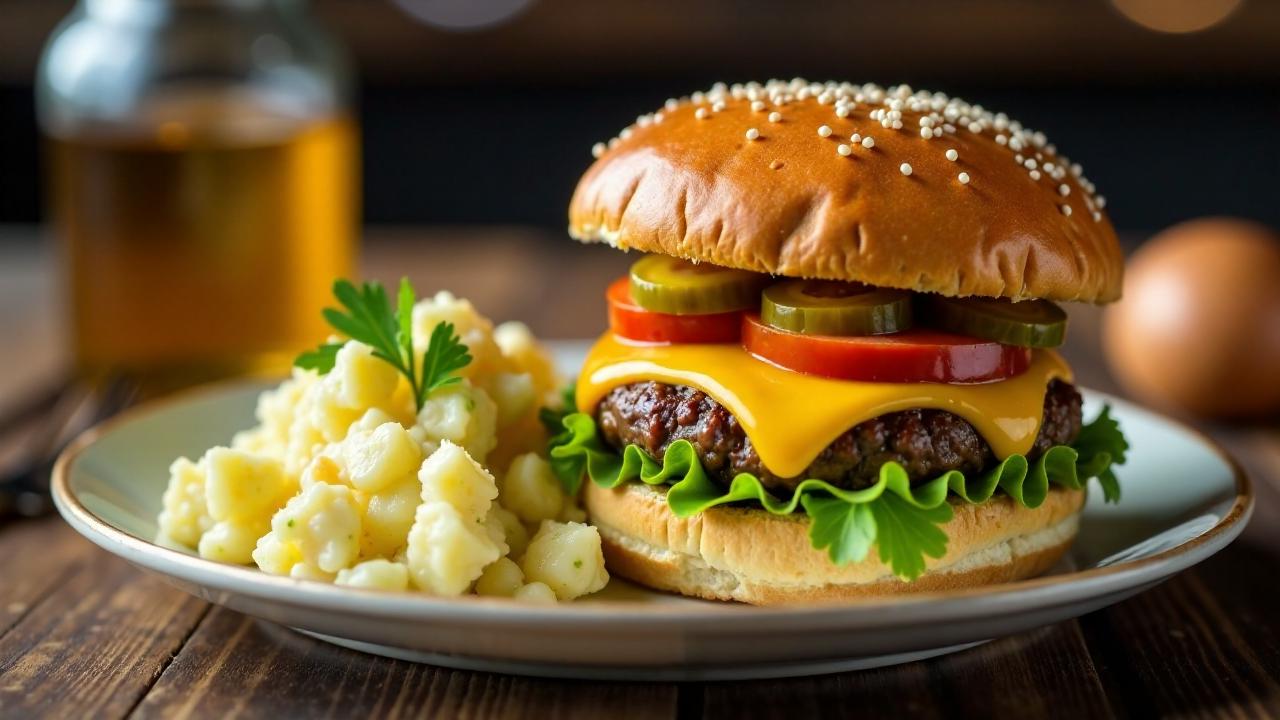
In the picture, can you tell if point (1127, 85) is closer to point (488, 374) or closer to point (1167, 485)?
point (1167, 485)

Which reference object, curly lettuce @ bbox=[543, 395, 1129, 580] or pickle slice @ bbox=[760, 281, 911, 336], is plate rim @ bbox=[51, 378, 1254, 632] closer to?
curly lettuce @ bbox=[543, 395, 1129, 580]

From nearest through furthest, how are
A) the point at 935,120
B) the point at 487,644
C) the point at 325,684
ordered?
the point at 487,644, the point at 325,684, the point at 935,120

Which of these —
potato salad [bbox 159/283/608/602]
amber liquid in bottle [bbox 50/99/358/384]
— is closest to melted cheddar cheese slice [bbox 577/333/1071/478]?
potato salad [bbox 159/283/608/602]

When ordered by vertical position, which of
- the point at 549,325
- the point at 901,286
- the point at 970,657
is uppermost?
the point at 901,286

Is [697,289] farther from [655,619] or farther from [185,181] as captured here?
[185,181]

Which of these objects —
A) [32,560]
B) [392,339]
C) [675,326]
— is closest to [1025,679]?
[675,326]

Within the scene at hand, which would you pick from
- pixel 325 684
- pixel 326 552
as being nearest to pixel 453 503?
pixel 326 552
